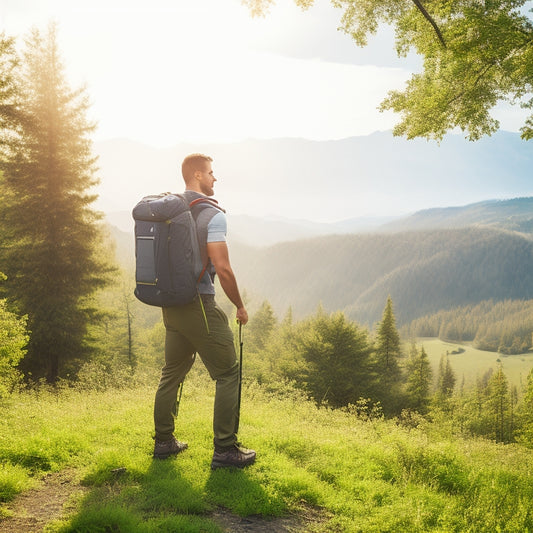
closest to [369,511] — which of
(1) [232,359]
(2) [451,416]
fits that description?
(1) [232,359]

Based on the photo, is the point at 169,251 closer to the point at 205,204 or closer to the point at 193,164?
the point at 205,204

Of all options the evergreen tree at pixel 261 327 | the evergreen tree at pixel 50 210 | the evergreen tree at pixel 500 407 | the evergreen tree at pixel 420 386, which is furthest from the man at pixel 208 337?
the evergreen tree at pixel 500 407

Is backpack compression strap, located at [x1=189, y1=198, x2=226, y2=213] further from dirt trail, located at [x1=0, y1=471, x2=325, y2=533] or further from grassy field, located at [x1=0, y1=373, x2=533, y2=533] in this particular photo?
dirt trail, located at [x1=0, y1=471, x2=325, y2=533]

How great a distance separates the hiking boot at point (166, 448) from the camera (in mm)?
4543

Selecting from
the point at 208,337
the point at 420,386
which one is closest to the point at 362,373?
the point at 420,386

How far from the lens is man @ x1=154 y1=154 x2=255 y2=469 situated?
13.5ft

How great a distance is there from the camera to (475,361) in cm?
17088

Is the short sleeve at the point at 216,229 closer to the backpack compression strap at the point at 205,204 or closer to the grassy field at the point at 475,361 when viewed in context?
the backpack compression strap at the point at 205,204

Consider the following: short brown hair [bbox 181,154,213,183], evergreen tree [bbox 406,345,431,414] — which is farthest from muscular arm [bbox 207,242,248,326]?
evergreen tree [bbox 406,345,431,414]

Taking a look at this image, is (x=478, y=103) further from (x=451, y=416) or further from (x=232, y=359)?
(x=451, y=416)

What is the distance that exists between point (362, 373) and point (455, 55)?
3221cm

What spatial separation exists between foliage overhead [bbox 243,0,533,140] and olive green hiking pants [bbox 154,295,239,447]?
221 inches

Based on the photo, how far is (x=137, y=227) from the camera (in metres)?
4.25

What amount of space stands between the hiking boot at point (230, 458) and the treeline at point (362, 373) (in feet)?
60.2
